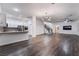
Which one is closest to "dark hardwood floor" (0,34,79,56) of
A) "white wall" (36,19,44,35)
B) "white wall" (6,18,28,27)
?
"white wall" (36,19,44,35)

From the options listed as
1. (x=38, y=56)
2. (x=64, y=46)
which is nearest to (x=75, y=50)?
(x=64, y=46)

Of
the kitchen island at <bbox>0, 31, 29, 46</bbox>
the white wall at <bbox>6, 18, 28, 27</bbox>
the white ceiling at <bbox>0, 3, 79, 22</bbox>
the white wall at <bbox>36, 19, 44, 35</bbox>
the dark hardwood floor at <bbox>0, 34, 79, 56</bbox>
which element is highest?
the white ceiling at <bbox>0, 3, 79, 22</bbox>

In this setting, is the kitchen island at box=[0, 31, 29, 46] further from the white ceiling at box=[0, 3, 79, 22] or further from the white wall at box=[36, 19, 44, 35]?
the white ceiling at box=[0, 3, 79, 22]

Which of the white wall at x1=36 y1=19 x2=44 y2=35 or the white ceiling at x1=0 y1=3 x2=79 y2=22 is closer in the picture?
the white ceiling at x1=0 y1=3 x2=79 y2=22

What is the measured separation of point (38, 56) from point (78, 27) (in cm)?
111

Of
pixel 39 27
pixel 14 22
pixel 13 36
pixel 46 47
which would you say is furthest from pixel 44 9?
pixel 13 36

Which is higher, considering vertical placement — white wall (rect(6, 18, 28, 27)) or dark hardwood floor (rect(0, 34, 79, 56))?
white wall (rect(6, 18, 28, 27))

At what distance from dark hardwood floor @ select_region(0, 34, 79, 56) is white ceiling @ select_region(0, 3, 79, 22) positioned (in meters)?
0.49

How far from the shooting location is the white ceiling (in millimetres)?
1835

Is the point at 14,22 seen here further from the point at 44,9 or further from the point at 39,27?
the point at 44,9

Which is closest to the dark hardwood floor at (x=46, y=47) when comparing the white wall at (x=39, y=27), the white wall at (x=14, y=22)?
the white wall at (x=39, y=27)

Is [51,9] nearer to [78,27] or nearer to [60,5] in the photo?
[60,5]

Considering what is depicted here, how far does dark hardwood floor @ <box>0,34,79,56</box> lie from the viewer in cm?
186

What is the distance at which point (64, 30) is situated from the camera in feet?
6.58
